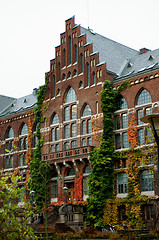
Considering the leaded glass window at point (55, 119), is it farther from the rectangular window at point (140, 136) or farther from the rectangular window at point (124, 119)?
the rectangular window at point (140, 136)

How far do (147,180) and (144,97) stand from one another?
8.59 meters

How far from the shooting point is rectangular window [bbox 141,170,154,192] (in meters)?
37.2

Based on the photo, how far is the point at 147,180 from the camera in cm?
3762

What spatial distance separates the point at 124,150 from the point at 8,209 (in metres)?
27.4

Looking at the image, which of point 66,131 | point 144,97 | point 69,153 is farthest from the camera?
point 66,131

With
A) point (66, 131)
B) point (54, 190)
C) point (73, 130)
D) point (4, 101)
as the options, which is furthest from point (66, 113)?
point (4, 101)

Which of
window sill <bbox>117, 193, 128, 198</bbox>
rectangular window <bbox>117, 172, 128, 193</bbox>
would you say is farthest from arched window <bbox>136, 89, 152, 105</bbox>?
window sill <bbox>117, 193, 128, 198</bbox>

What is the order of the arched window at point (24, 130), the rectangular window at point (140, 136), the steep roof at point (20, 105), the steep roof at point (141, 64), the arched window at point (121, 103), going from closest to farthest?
the rectangular window at point (140, 136)
the steep roof at point (141, 64)
the arched window at point (121, 103)
the arched window at point (24, 130)
the steep roof at point (20, 105)

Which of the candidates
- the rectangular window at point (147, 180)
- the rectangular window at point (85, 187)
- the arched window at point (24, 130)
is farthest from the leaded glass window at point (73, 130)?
the rectangular window at point (147, 180)

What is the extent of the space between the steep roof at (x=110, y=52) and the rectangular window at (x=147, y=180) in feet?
41.6

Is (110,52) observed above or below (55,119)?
above

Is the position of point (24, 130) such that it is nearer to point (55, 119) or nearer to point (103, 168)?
point (55, 119)

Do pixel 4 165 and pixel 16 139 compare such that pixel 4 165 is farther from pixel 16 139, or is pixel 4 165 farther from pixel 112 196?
pixel 112 196

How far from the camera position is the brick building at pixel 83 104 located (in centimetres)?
3959
